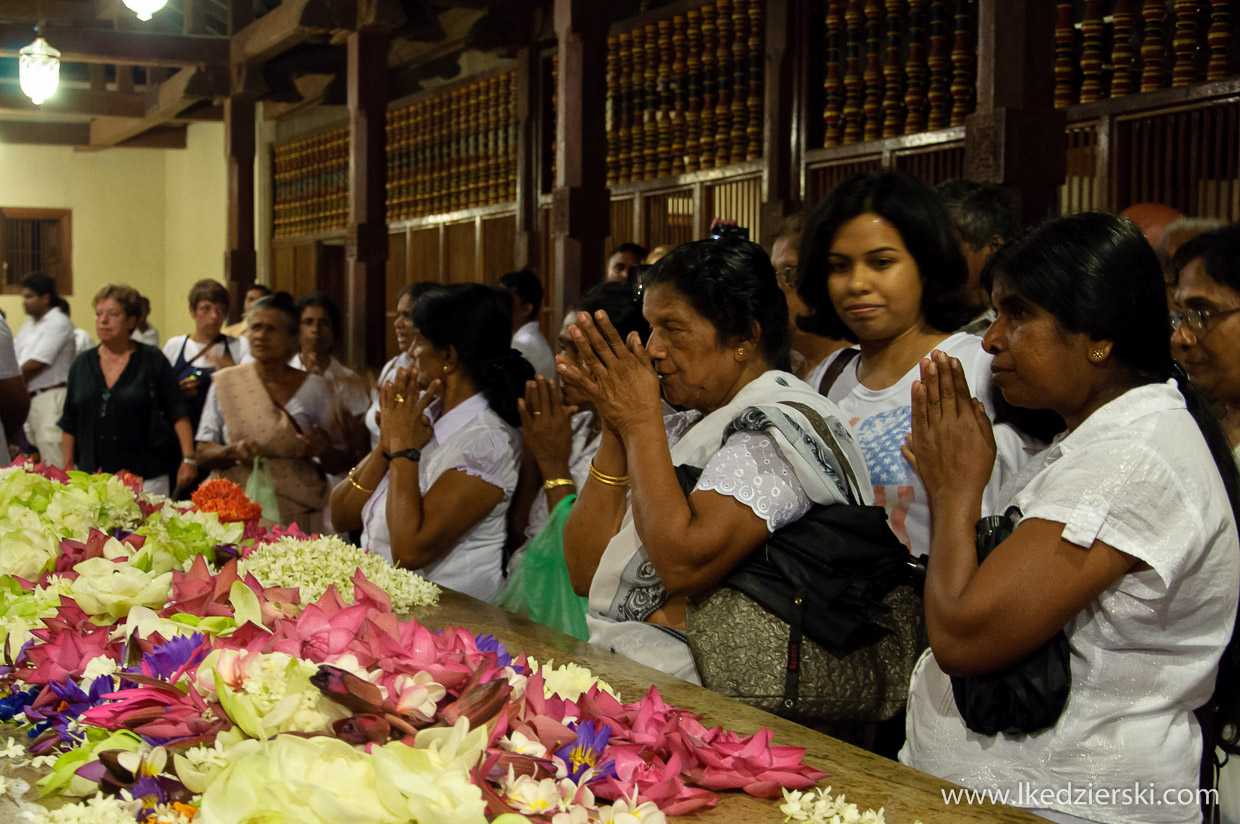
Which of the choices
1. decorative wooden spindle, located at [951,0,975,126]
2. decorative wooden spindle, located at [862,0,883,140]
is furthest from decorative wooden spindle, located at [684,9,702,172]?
decorative wooden spindle, located at [951,0,975,126]

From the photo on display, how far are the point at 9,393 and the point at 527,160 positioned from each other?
4.02 m

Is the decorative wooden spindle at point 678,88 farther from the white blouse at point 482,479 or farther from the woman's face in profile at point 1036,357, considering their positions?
the woman's face in profile at point 1036,357

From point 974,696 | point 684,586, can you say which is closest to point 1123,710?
point 974,696

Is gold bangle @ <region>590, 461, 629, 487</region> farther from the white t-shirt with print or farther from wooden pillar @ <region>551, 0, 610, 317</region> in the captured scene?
wooden pillar @ <region>551, 0, 610, 317</region>

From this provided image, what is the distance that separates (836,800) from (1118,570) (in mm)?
475

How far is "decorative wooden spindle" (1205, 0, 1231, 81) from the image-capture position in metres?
4.04

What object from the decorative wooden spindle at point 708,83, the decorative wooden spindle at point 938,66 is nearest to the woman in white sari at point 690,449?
the decorative wooden spindle at point 938,66

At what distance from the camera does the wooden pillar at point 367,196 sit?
721 cm

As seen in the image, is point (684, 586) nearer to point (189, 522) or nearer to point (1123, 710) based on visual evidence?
point (1123, 710)

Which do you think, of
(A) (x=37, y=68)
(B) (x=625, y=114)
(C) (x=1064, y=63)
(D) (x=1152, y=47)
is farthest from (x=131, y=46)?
(D) (x=1152, y=47)

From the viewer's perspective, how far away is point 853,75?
5.48 meters

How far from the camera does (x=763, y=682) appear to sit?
1812 mm

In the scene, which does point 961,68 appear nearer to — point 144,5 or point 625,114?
point 625,114

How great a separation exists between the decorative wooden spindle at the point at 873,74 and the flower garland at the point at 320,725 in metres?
4.32
